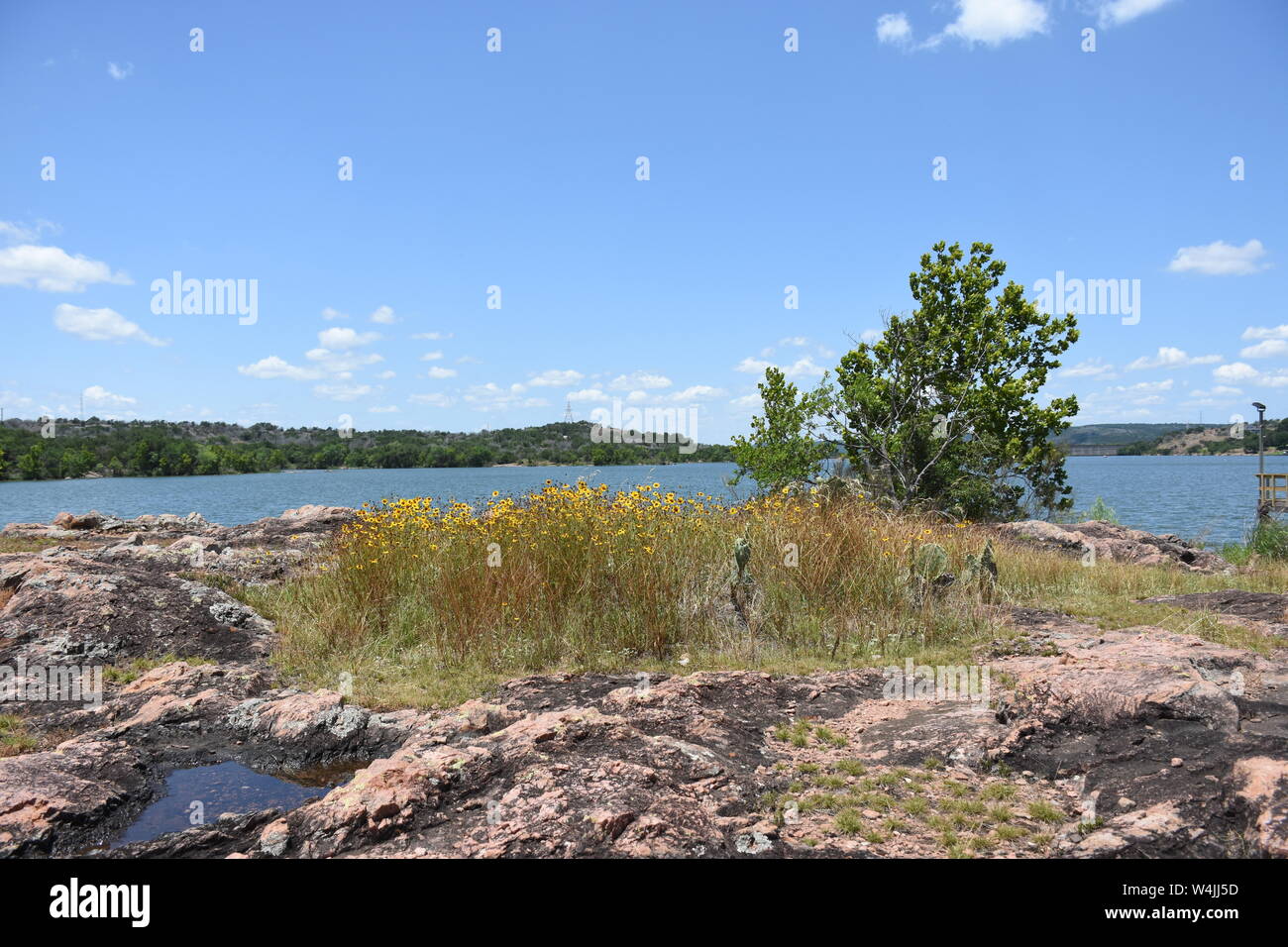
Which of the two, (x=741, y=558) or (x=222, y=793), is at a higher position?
(x=741, y=558)

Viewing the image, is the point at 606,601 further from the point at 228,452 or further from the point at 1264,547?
the point at 228,452

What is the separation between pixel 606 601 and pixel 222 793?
3.81 meters

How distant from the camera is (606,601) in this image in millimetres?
7727

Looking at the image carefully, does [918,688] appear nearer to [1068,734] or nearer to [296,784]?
[1068,734]

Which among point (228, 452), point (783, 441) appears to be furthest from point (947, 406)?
point (228, 452)

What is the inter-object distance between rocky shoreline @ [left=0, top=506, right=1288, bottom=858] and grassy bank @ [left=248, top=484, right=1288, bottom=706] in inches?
25.6

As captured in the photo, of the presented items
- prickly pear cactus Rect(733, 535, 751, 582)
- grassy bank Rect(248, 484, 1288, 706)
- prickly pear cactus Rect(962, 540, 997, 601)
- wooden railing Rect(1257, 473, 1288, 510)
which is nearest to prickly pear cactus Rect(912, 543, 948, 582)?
grassy bank Rect(248, 484, 1288, 706)

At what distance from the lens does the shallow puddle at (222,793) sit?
168 inches

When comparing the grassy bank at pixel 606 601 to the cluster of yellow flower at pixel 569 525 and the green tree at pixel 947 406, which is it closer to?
the cluster of yellow flower at pixel 569 525

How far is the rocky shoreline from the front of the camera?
11.8ft

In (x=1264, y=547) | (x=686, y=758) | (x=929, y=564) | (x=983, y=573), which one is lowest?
(x=1264, y=547)

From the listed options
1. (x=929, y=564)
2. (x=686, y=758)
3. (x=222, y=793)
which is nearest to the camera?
(x=686, y=758)

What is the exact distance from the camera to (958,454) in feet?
65.8

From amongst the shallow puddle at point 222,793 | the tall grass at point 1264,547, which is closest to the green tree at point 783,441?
the tall grass at point 1264,547
